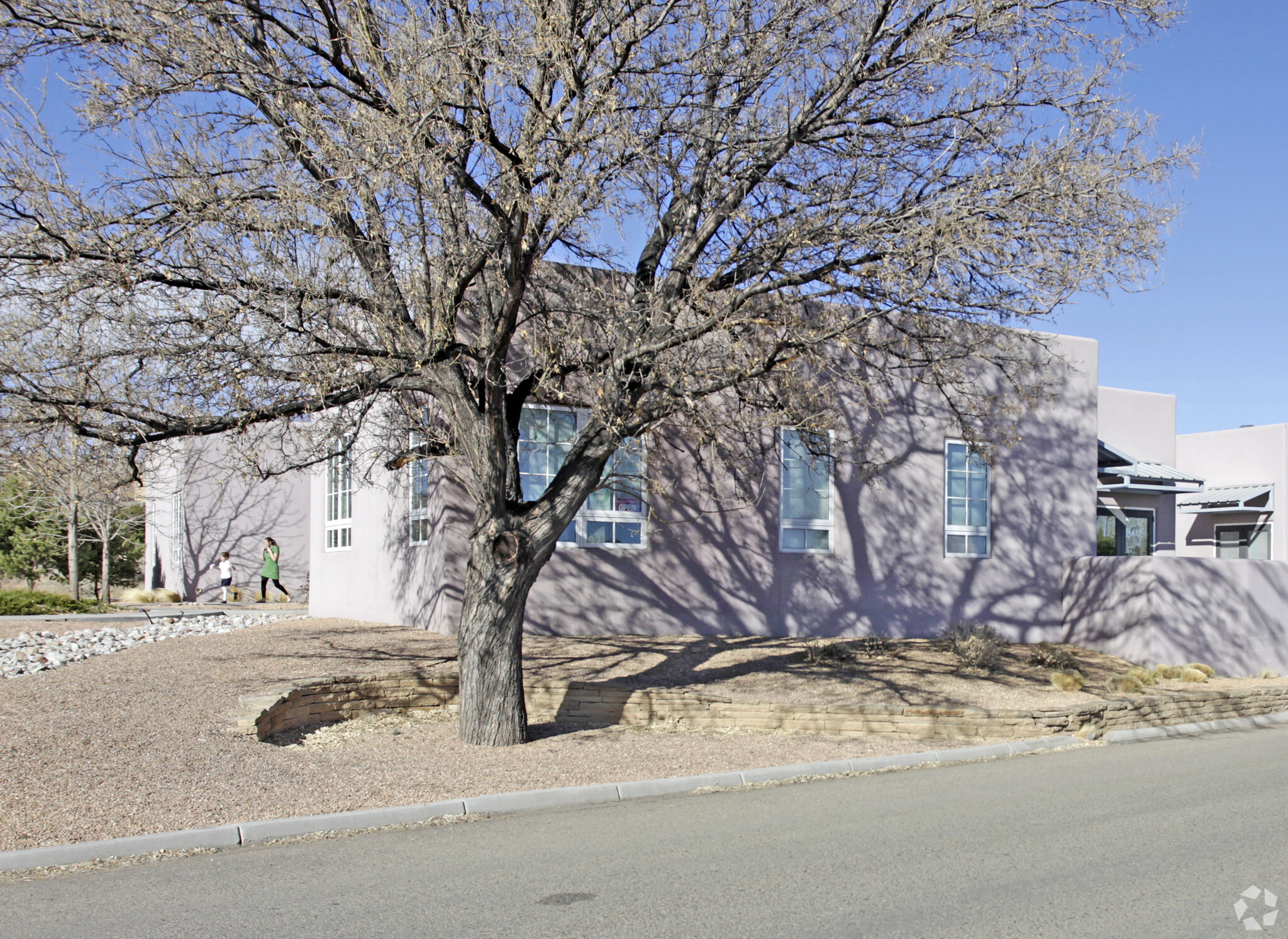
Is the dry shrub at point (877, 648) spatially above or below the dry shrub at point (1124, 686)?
above

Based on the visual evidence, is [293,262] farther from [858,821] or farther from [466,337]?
[858,821]

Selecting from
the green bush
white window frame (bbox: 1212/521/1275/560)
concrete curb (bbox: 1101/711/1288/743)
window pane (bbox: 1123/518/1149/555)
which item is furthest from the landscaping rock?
white window frame (bbox: 1212/521/1275/560)

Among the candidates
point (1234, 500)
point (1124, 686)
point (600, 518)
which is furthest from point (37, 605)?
point (1234, 500)

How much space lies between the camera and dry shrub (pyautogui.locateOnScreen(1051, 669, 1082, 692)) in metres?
13.2

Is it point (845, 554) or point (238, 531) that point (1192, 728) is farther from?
point (238, 531)

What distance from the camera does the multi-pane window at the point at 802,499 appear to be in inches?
611

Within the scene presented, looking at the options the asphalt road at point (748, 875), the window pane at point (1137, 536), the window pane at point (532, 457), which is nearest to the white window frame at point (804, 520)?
the window pane at point (532, 457)

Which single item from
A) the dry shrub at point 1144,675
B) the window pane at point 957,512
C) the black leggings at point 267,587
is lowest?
the dry shrub at point 1144,675

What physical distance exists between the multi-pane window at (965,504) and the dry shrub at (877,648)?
3.03 meters

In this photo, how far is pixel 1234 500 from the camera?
84.2 ft

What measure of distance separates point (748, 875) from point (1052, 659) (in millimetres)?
9954

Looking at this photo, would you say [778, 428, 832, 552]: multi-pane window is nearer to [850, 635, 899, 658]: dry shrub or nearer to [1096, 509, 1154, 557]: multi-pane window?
[850, 635, 899, 658]: dry shrub

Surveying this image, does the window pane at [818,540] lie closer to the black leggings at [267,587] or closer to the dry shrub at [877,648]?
the dry shrub at [877,648]

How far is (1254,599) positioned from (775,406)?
11.2 meters
